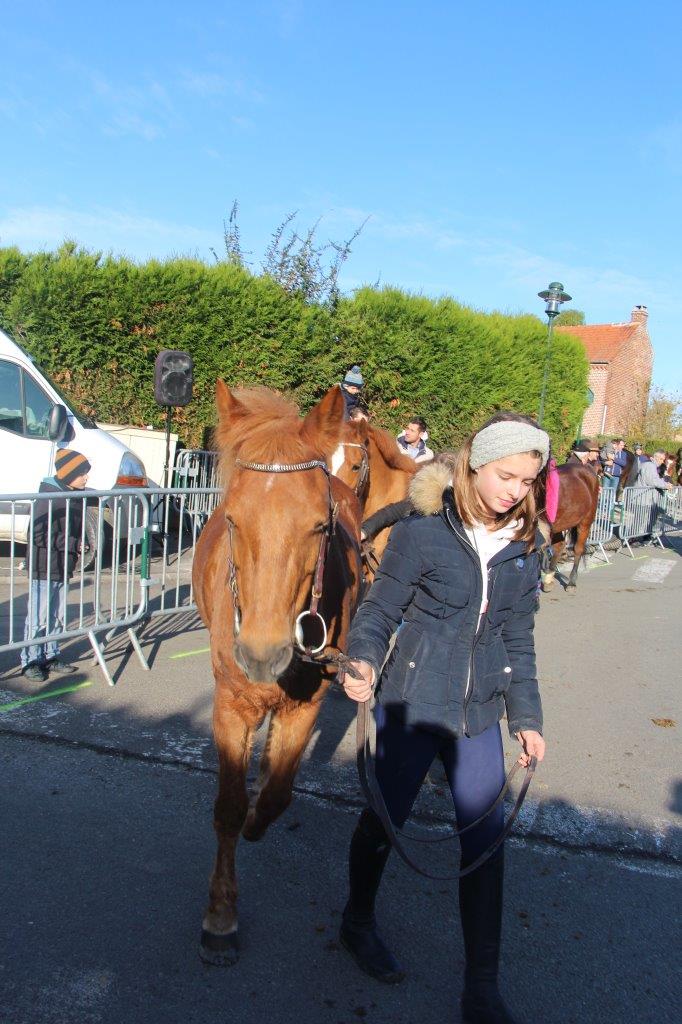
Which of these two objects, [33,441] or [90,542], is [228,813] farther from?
[33,441]

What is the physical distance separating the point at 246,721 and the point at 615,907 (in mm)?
1784

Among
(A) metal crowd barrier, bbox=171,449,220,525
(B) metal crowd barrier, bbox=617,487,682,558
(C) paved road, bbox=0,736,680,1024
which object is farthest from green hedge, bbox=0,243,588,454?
(C) paved road, bbox=0,736,680,1024

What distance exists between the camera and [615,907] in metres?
3.38

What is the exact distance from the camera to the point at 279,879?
11.3ft

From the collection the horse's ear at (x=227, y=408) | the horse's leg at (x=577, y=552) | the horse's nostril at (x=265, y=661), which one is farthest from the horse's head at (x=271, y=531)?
the horse's leg at (x=577, y=552)

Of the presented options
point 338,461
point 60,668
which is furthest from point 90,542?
point 338,461

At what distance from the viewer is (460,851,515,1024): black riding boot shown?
257 cm

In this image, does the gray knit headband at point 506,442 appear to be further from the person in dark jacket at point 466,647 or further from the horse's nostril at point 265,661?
the horse's nostril at point 265,661

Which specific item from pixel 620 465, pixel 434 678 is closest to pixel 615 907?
pixel 434 678

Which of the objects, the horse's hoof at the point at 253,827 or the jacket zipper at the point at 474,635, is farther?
the horse's hoof at the point at 253,827

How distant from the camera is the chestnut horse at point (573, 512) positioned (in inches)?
457

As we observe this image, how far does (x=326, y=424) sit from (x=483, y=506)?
0.72 m

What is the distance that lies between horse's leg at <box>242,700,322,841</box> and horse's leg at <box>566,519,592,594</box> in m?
8.83

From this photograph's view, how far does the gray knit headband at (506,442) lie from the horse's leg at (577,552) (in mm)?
9225
